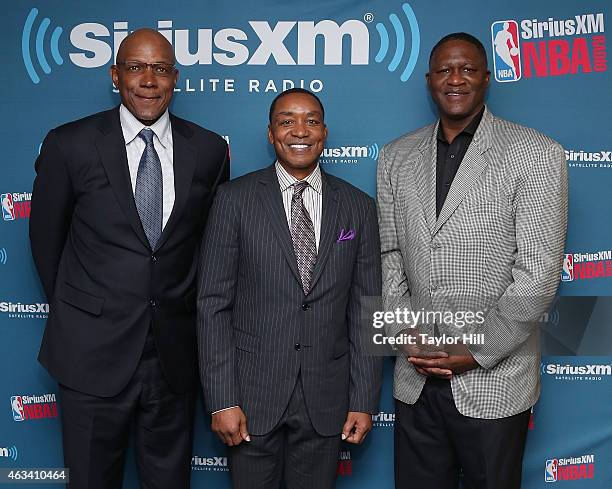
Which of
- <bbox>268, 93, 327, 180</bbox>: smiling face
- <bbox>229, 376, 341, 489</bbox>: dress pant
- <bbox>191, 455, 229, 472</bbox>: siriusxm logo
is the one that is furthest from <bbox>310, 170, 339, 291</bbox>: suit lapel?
<bbox>191, 455, 229, 472</bbox>: siriusxm logo

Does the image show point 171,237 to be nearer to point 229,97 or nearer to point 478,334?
point 229,97

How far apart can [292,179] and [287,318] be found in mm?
466

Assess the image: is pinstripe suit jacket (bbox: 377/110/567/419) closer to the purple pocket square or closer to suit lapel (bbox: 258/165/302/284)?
the purple pocket square

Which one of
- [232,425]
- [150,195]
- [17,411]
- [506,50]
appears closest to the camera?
[232,425]

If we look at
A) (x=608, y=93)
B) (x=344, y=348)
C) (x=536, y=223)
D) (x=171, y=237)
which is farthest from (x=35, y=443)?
(x=608, y=93)

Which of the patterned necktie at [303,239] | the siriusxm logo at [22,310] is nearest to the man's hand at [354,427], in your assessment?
the patterned necktie at [303,239]

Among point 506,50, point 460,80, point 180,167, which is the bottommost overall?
point 180,167

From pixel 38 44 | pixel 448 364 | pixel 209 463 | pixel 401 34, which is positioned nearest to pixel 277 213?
pixel 448 364

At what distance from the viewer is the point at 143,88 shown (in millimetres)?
2338

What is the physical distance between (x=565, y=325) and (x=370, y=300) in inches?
40.3

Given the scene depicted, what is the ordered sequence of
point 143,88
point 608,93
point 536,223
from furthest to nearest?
1. point 608,93
2. point 143,88
3. point 536,223

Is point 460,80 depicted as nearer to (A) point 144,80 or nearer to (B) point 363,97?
(B) point 363,97

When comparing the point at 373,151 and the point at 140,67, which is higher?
the point at 140,67

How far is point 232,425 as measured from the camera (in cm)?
218
